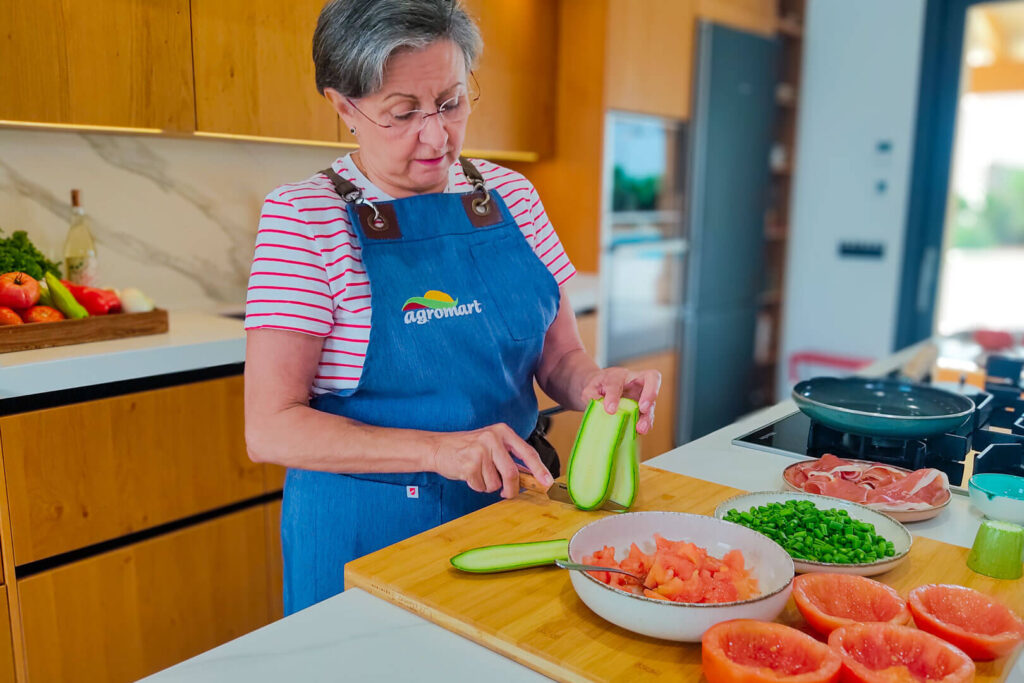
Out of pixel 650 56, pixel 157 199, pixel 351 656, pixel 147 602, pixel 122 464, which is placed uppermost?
pixel 650 56

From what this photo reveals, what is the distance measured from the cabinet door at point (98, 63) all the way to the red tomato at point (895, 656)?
2.05 meters

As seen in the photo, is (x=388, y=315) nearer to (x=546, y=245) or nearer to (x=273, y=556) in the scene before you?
(x=546, y=245)

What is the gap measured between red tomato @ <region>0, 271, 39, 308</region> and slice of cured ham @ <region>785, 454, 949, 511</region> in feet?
5.31

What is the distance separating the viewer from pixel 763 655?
2.33 feet

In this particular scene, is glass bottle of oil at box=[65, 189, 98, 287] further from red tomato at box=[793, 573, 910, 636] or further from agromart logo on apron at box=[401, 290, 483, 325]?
red tomato at box=[793, 573, 910, 636]

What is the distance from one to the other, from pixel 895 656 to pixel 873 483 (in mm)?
472

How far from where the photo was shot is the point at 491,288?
1285 millimetres

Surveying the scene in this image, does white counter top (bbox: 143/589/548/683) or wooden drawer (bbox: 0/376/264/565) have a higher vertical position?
white counter top (bbox: 143/589/548/683)

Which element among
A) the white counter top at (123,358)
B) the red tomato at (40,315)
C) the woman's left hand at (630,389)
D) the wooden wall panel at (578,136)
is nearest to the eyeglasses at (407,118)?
the woman's left hand at (630,389)

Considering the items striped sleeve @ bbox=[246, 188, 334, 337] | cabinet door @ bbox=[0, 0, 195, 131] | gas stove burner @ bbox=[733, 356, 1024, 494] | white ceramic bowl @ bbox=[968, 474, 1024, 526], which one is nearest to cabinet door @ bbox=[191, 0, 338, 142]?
cabinet door @ bbox=[0, 0, 195, 131]

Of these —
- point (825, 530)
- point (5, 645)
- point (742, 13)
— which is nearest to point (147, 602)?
point (5, 645)

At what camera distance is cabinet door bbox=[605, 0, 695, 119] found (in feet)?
10.5

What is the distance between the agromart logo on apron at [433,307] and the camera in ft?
3.95

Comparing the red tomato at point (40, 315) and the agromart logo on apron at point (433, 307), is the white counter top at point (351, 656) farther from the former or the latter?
the red tomato at point (40, 315)
